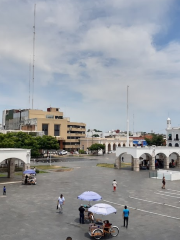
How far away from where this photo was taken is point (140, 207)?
78.2 feet

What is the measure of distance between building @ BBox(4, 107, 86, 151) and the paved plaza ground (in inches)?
2754

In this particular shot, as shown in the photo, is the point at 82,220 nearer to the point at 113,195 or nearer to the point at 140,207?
the point at 140,207

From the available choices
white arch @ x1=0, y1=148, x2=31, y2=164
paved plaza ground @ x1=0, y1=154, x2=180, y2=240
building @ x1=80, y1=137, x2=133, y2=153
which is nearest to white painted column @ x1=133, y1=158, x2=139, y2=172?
paved plaza ground @ x1=0, y1=154, x2=180, y2=240

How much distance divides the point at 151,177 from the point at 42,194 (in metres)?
20.3

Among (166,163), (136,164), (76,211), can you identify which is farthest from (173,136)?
(76,211)

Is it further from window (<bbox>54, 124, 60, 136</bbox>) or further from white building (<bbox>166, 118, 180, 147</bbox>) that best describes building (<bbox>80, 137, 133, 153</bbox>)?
white building (<bbox>166, 118, 180, 147</bbox>)

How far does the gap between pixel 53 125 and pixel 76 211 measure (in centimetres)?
8543

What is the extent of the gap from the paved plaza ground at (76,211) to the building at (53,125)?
2754 inches

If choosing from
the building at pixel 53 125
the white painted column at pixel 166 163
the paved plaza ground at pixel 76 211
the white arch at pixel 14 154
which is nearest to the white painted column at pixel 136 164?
the white painted column at pixel 166 163

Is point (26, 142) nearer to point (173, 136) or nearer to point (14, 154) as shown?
point (14, 154)

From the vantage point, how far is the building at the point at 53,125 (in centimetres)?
10469

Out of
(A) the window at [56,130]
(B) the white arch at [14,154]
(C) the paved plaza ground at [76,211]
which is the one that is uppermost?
(A) the window at [56,130]

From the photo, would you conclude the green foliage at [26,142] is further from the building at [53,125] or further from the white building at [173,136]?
the white building at [173,136]

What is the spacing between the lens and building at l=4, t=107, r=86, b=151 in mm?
104688
